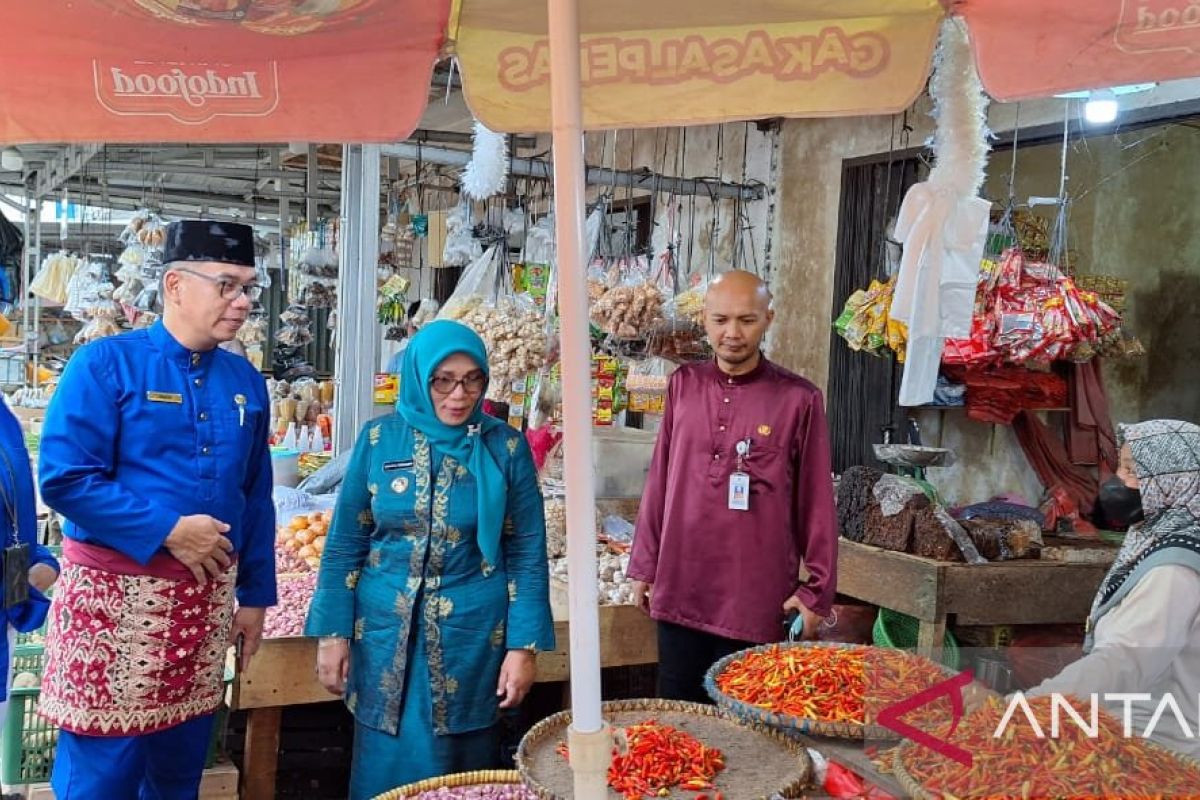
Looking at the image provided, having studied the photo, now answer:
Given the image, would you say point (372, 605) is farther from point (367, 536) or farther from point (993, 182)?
point (993, 182)

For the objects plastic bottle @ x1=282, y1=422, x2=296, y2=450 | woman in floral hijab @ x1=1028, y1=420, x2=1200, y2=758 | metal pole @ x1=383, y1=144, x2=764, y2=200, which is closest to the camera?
woman in floral hijab @ x1=1028, y1=420, x2=1200, y2=758

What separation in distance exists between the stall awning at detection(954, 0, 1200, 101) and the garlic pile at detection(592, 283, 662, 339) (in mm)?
2397

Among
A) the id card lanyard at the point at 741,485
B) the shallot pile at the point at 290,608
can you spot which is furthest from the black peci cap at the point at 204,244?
the id card lanyard at the point at 741,485

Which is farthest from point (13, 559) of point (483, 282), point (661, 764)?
point (483, 282)

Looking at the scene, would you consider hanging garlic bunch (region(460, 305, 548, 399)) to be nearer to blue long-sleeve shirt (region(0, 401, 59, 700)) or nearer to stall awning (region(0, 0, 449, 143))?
stall awning (region(0, 0, 449, 143))

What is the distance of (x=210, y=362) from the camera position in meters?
2.73

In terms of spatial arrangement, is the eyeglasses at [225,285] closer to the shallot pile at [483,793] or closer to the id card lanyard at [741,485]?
the shallot pile at [483,793]

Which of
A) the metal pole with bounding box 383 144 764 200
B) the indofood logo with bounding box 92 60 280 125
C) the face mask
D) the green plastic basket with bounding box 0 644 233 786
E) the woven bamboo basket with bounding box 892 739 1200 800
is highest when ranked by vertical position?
the metal pole with bounding box 383 144 764 200

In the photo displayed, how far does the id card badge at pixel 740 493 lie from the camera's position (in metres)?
3.09

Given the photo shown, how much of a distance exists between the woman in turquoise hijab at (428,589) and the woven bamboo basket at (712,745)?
1.44 ft

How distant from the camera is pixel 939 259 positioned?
3.47 metres

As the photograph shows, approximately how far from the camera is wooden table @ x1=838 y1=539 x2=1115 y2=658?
3.95 metres

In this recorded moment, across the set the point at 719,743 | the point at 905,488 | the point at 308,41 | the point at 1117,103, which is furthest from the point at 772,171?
the point at 719,743

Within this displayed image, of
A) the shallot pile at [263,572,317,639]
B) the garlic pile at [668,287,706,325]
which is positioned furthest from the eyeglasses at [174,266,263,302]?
the garlic pile at [668,287,706,325]
